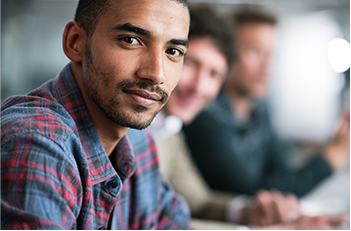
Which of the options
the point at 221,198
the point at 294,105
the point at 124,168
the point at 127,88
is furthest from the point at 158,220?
the point at 294,105

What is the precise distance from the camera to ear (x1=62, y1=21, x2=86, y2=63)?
1.57 ft

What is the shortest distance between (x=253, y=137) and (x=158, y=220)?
38.8 inches

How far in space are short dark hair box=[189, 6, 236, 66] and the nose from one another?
0.78m

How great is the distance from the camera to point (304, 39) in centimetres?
293

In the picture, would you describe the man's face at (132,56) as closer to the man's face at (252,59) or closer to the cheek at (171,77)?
the cheek at (171,77)

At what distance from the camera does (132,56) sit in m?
0.43

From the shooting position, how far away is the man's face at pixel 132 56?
0.43 meters

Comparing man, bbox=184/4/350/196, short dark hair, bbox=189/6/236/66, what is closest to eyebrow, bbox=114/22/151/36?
short dark hair, bbox=189/6/236/66

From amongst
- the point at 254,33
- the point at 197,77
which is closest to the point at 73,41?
the point at 197,77

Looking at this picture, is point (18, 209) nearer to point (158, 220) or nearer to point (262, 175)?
point (158, 220)

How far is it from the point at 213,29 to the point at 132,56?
0.81 meters

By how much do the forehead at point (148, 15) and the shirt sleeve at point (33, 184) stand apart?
18 cm

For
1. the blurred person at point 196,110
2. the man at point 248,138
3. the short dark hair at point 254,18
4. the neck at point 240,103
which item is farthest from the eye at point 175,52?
the short dark hair at point 254,18

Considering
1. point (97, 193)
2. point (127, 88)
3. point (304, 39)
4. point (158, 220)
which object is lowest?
point (158, 220)
